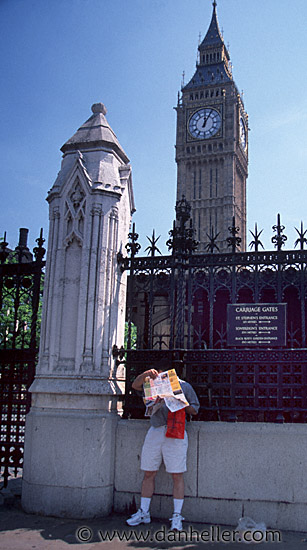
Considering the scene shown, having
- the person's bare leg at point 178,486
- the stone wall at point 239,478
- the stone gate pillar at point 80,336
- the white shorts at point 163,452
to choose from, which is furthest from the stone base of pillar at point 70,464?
the person's bare leg at point 178,486

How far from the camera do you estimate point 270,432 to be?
5715 millimetres

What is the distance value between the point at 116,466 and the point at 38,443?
1.01 m

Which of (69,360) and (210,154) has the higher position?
(210,154)

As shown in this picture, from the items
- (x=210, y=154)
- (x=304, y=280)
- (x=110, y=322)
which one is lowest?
(x=110, y=322)

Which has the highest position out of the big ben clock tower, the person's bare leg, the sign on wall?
the big ben clock tower

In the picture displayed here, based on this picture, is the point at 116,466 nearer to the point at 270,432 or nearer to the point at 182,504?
the point at 182,504

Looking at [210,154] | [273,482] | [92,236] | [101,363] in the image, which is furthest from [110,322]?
[210,154]

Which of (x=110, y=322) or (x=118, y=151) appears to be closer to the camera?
(x=110, y=322)

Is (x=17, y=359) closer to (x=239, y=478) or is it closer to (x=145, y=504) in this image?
(x=145, y=504)

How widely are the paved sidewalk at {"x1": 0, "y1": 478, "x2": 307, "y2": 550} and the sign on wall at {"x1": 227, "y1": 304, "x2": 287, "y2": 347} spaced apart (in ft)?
7.02

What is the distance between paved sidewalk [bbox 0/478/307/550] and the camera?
487 cm

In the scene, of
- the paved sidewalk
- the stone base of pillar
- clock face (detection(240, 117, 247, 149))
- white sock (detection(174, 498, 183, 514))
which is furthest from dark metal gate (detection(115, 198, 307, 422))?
clock face (detection(240, 117, 247, 149))

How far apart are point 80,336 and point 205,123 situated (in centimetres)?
6379

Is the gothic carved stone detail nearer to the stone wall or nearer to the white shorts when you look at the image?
the white shorts
